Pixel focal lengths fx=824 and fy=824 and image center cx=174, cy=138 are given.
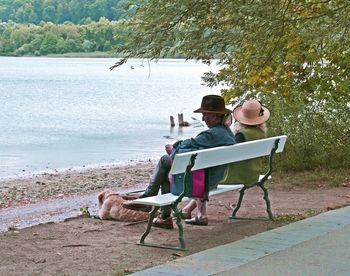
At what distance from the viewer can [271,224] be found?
8477mm

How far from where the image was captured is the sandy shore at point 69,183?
56.9ft

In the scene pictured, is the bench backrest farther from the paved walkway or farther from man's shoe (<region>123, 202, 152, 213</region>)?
man's shoe (<region>123, 202, 152, 213</region>)

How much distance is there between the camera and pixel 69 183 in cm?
1995

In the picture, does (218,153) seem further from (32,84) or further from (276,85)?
(32,84)

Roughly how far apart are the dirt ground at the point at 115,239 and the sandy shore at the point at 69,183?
6.95 meters

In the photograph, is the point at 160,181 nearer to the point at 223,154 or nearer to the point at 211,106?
the point at 211,106

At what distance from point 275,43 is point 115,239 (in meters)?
2.78

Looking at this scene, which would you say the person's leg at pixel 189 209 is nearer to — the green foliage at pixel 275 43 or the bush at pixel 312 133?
the green foliage at pixel 275 43

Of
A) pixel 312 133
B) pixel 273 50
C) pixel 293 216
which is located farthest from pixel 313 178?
pixel 273 50

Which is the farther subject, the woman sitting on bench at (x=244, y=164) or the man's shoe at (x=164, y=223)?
the woman sitting on bench at (x=244, y=164)

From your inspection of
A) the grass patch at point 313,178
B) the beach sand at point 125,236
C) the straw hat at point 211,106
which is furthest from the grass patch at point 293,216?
the grass patch at point 313,178

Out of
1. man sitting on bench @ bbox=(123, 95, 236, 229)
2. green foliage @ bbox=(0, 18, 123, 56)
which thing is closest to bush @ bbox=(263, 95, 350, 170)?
man sitting on bench @ bbox=(123, 95, 236, 229)

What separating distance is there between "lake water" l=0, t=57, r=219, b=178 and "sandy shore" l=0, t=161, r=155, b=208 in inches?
82.2

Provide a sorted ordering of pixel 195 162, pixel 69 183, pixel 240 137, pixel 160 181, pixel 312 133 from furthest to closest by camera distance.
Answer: pixel 69 183
pixel 312 133
pixel 240 137
pixel 160 181
pixel 195 162
